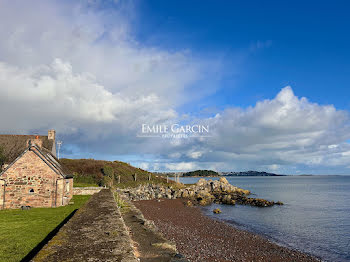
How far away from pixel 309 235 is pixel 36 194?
25.7 meters

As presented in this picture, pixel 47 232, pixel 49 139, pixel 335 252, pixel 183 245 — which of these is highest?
pixel 49 139

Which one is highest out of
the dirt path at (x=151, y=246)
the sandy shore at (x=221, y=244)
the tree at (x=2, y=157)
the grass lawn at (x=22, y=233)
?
the tree at (x=2, y=157)

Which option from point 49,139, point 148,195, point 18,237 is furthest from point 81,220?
point 148,195

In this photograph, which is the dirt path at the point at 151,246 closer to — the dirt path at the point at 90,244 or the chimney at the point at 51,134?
the dirt path at the point at 90,244

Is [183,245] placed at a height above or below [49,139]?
below

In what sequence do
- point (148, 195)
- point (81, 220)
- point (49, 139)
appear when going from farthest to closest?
point (148, 195) < point (49, 139) < point (81, 220)

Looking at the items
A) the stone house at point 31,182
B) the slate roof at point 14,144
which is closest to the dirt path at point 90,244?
the stone house at point 31,182

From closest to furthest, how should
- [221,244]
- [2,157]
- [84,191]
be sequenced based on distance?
[221,244] → [84,191] → [2,157]

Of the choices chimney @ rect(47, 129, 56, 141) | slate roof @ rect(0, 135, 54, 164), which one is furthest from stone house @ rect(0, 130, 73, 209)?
chimney @ rect(47, 129, 56, 141)

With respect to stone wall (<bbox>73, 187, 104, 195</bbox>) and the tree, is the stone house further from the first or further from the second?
the tree

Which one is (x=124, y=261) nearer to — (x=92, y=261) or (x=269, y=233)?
(x=92, y=261)

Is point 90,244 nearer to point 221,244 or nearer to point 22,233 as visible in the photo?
point 22,233

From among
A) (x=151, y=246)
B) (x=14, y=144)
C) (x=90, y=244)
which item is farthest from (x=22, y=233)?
(x=14, y=144)

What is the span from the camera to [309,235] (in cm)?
2400
